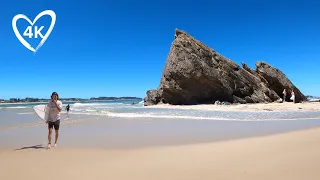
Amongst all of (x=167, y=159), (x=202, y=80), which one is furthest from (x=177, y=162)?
(x=202, y=80)

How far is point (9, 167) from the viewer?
20.0 feet

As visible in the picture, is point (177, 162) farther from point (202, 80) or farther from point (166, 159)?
point (202, 80)

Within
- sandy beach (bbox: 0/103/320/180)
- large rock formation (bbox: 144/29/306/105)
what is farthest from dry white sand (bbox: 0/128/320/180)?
large rock formation (bbox: 144/29/306/105)

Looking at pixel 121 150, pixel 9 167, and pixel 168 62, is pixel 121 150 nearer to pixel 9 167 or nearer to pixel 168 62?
pixel 9 167

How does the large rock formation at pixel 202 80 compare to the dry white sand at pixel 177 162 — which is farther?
the large rock formation at pixel 202 80

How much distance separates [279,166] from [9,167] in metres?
5.18

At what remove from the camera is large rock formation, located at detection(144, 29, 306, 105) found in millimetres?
40188

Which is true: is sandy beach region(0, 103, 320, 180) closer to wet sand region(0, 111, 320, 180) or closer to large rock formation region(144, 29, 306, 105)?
wet sand region(0, 111, 320, 180)

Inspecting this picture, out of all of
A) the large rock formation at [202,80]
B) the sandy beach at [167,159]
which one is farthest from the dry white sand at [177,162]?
the large rock formation at [202,80]

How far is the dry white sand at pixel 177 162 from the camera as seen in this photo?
5301mm

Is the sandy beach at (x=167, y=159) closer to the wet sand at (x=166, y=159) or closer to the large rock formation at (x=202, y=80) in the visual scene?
the wet sand at (x=166, y=159)

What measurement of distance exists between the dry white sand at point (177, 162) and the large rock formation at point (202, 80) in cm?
3221

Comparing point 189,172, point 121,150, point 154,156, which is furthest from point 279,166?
point 121,150

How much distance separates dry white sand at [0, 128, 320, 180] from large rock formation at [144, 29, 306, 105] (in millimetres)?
32214
